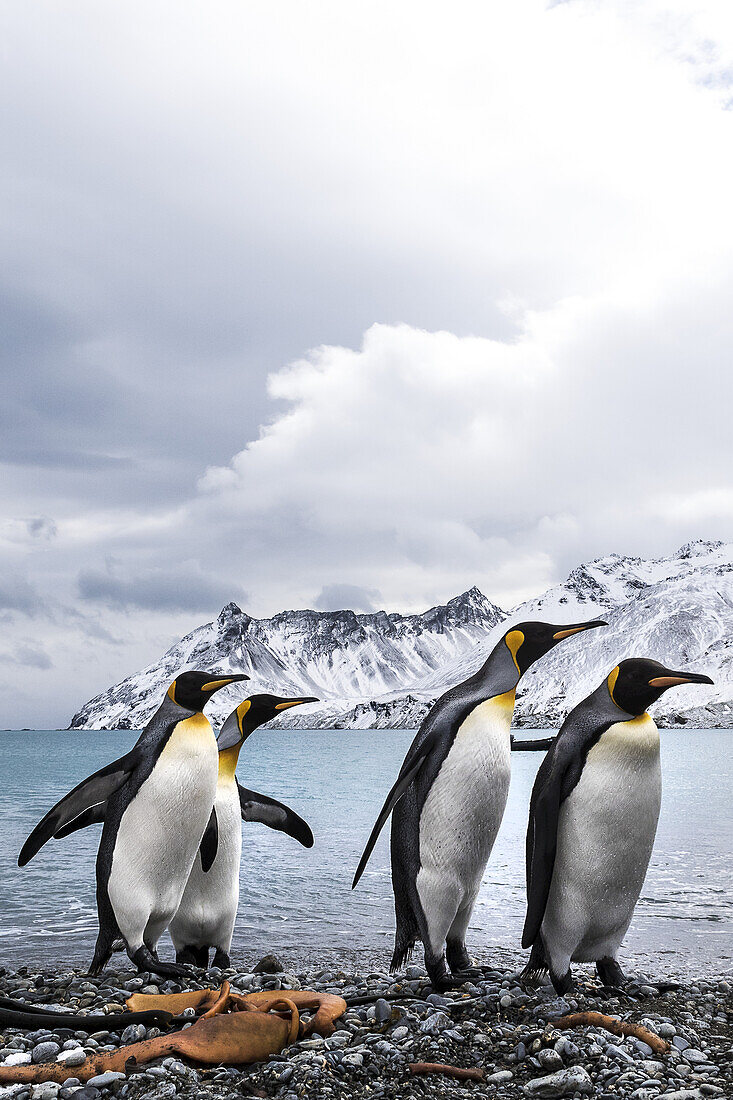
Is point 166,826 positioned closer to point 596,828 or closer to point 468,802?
point 468,802

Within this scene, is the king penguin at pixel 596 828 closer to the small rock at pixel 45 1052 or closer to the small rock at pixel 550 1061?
the small rock at pixel 550 1061

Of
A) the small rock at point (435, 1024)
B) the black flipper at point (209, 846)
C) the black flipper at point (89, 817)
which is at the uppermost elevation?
the black flipper at point (89, 817)

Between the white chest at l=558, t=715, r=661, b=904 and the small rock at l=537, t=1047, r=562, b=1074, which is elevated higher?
the white chest at l=558, t=715, r=661, b=904

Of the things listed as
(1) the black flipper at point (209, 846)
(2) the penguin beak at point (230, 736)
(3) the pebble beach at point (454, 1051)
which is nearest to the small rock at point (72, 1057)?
(3) the pebble beach at point (454, 1051)

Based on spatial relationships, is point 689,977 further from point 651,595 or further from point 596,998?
point 651,595

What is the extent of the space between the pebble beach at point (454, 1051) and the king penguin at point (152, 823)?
51 centimetres

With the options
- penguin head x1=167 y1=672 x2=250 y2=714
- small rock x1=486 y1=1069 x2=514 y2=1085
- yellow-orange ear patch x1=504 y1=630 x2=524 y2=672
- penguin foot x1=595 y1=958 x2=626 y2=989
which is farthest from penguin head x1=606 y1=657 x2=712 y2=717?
penguin head x1=167 y1=672 x2=250 y2=714

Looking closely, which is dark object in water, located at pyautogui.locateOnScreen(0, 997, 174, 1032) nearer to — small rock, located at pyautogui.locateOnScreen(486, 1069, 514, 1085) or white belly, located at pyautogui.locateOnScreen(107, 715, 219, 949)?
white belly, located at pyautogui.locateOnScreen(107, 715, 219, 949)

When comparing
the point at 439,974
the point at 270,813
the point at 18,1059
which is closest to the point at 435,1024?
the point at 439,974

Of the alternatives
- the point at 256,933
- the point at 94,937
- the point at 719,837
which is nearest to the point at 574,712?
the point at 256,933

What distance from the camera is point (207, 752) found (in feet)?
16.7

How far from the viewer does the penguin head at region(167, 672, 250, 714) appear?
5.19 metres

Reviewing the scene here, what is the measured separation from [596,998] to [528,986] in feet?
1.05

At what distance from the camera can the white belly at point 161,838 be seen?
4.92 meters
